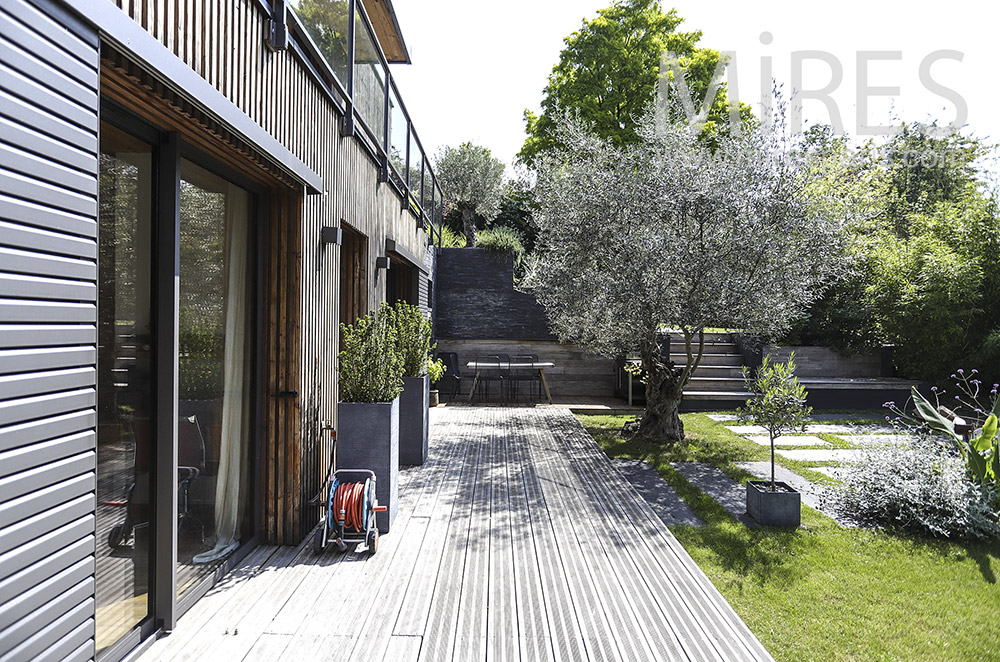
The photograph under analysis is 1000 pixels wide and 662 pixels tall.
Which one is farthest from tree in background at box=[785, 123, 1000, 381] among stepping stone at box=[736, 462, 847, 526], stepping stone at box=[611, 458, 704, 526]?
stepping stone at box=[611, 458, 704, 526]

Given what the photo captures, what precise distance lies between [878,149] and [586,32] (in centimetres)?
1109

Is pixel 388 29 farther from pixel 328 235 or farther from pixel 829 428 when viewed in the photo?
pixel 829 428

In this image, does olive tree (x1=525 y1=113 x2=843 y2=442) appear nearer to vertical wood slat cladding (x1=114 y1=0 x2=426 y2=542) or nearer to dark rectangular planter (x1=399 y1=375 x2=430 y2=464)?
dark rectangular planter (x1=399 y1=375 x2=430 y2=464)

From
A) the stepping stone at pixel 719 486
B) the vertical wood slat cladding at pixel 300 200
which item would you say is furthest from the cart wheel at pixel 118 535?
the stepping stone at pixel 719 486

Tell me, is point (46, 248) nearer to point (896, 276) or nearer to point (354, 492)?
point (354, 492)

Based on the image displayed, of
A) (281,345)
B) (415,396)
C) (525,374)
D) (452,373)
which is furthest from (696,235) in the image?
(452,373)

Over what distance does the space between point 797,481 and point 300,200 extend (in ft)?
17.0

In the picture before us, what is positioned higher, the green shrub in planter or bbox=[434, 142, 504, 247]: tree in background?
bbox=[434, 142, 504, 247]: tree in background

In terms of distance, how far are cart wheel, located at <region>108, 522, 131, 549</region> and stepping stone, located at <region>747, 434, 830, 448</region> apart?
7016 millimetres

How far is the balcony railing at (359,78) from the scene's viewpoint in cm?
386

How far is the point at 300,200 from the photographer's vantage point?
376 cm

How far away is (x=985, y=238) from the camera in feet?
32.4

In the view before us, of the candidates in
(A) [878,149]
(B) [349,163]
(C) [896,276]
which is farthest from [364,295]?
(A) [878,149]

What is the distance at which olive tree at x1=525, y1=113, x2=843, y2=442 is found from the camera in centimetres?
630
